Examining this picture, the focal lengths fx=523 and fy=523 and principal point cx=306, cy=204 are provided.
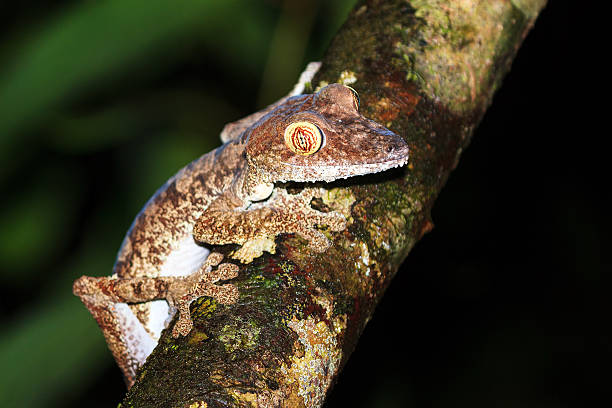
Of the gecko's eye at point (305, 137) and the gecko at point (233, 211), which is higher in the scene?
the gecko's eye at point (305, 137)

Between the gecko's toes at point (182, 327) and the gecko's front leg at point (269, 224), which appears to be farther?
the gecko's front leg at point (269, 224)

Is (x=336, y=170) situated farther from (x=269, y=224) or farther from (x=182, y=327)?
(x=182, y=327)

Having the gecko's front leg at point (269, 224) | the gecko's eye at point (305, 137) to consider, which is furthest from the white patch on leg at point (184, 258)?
the gecko's eye at point (305, 137)

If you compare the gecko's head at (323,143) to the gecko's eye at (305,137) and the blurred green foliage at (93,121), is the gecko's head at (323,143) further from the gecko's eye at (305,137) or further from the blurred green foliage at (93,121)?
the blurred green foliage at (93,121)

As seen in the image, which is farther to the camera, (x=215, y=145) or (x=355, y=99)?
(x=215, y=145)

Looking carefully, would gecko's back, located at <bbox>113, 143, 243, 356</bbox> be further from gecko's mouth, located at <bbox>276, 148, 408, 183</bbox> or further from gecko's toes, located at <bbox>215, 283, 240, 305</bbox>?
gecko's toes, located at <bbox>215, 283, 240, 305</bbox>

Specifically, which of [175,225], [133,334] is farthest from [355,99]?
[133,334]

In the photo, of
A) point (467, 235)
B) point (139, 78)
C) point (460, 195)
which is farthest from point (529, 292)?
point (139, 78)
